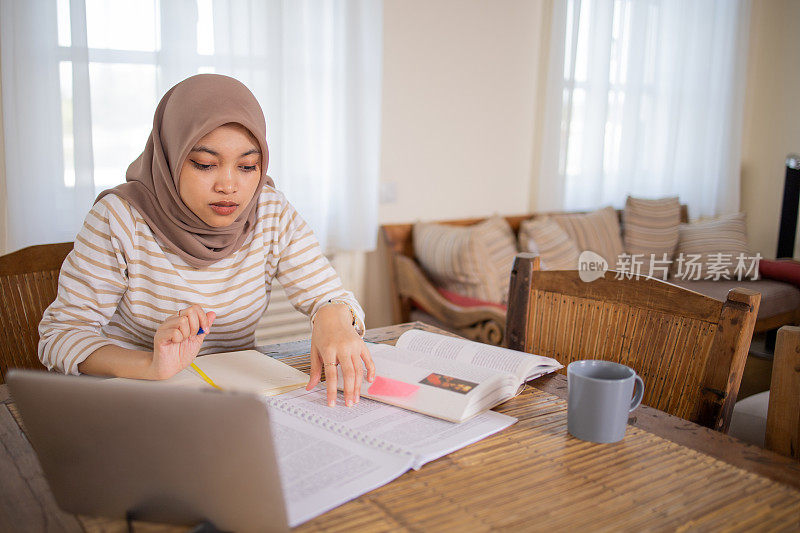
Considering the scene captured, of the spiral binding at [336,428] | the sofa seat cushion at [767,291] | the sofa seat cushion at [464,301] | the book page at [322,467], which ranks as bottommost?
the sofa seat cushion at [767,291]

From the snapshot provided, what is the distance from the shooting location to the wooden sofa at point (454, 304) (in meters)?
2.57

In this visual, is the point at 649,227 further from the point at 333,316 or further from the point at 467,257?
the point at 333,316

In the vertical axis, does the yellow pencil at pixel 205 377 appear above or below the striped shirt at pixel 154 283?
below

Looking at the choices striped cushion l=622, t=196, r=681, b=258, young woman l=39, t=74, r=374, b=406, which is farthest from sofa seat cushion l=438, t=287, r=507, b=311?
young woman l=39, t=74, r=374, b=406

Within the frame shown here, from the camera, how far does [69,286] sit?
3.75ft

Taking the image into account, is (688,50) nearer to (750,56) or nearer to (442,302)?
(750,56)

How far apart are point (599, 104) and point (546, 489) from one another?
124 inches

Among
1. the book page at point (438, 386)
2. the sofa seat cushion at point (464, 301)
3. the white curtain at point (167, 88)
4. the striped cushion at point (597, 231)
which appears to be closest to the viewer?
the book page at point (438, 386)

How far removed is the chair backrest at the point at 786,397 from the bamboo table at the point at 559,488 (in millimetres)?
58

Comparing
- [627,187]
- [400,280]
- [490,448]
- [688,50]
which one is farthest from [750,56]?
[490,448]

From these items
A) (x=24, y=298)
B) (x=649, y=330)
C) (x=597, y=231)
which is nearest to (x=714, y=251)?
(x=597, y=231)

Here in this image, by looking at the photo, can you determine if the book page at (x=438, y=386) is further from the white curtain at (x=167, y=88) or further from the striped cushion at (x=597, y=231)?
the striped cushion at (x=597, y=231)

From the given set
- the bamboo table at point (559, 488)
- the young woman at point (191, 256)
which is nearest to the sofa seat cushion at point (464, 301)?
the young woman at point (191, 256)

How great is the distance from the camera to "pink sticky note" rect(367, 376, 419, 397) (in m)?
0.99
